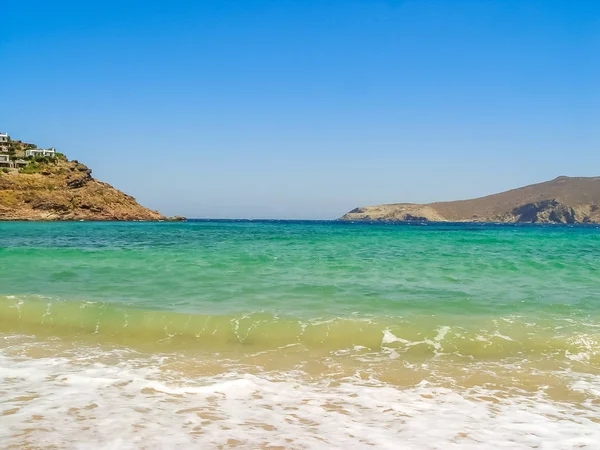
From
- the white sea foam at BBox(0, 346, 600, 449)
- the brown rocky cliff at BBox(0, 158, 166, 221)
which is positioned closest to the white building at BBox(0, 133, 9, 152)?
the brown rocky cliff at BBox(0, 158, 166, 221)

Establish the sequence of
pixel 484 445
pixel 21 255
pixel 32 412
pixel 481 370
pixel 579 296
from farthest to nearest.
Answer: pixel 21 255 < pixel 579 296 < pixel 481 370 < pixel 32 412 < pixel 484 445

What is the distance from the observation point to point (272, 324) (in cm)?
824

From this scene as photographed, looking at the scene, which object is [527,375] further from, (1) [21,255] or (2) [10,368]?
(1) [21,255]

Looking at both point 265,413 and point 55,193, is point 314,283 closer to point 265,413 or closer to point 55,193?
point 265,413

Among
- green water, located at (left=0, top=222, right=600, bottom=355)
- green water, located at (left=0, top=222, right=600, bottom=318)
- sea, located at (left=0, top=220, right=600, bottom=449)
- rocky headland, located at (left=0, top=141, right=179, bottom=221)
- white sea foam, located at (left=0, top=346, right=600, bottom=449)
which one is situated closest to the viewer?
white sea foam, located at (left=0, top=346, right=600, bottom=449)

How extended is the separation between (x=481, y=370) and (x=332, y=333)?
8.16ft

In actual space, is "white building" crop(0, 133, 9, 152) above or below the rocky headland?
above

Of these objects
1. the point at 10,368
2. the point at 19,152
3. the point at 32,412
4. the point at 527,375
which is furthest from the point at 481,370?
the point at 19,152

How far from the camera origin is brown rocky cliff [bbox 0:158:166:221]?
8012 centimetres

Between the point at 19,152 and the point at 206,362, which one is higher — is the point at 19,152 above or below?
above

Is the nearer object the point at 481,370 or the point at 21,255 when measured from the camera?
the point at 481,370

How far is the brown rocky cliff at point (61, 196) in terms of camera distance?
263 feet

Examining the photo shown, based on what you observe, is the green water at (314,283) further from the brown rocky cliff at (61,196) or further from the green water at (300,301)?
the brown rocky cliff at (61,196)

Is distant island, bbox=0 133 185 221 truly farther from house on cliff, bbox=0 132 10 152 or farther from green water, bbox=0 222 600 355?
green water, bbox=0 222 600 355
